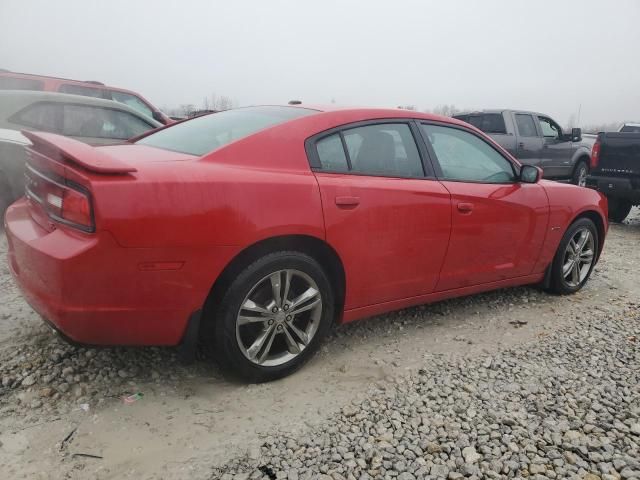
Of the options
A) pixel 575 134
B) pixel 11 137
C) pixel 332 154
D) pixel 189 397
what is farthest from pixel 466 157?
pixel 575 134

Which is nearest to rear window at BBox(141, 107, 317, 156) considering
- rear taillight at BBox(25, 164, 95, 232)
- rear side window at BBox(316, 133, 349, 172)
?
rear side window at BBox(316, 133, 349, 172)

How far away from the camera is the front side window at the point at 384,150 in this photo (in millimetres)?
2795

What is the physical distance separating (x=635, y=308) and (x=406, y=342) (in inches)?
84.6

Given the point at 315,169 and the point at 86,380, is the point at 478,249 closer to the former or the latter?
the point at 315,169

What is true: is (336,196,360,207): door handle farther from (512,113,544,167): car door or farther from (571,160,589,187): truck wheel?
(571,160,589,187): truck wheel

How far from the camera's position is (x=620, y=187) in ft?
23.7

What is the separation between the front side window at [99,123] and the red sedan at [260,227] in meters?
3.05

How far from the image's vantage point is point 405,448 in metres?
2.10

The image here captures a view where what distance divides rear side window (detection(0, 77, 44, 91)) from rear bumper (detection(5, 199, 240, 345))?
708 centimetres

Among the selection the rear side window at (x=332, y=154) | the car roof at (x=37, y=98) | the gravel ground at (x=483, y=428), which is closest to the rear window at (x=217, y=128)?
the rear side window at (x=332, y=154)

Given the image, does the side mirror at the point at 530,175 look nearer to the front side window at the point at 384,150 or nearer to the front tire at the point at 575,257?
the front tire at the point at 575,257

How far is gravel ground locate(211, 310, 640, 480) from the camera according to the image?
1983mm

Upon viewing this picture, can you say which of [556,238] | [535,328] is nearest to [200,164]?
[535,328]

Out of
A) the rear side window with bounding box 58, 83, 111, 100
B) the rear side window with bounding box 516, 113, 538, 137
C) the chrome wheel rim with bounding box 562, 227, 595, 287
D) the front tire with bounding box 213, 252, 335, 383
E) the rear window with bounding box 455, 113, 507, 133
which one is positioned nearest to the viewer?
the front tire with bounding box 213, 252, 335, 383
